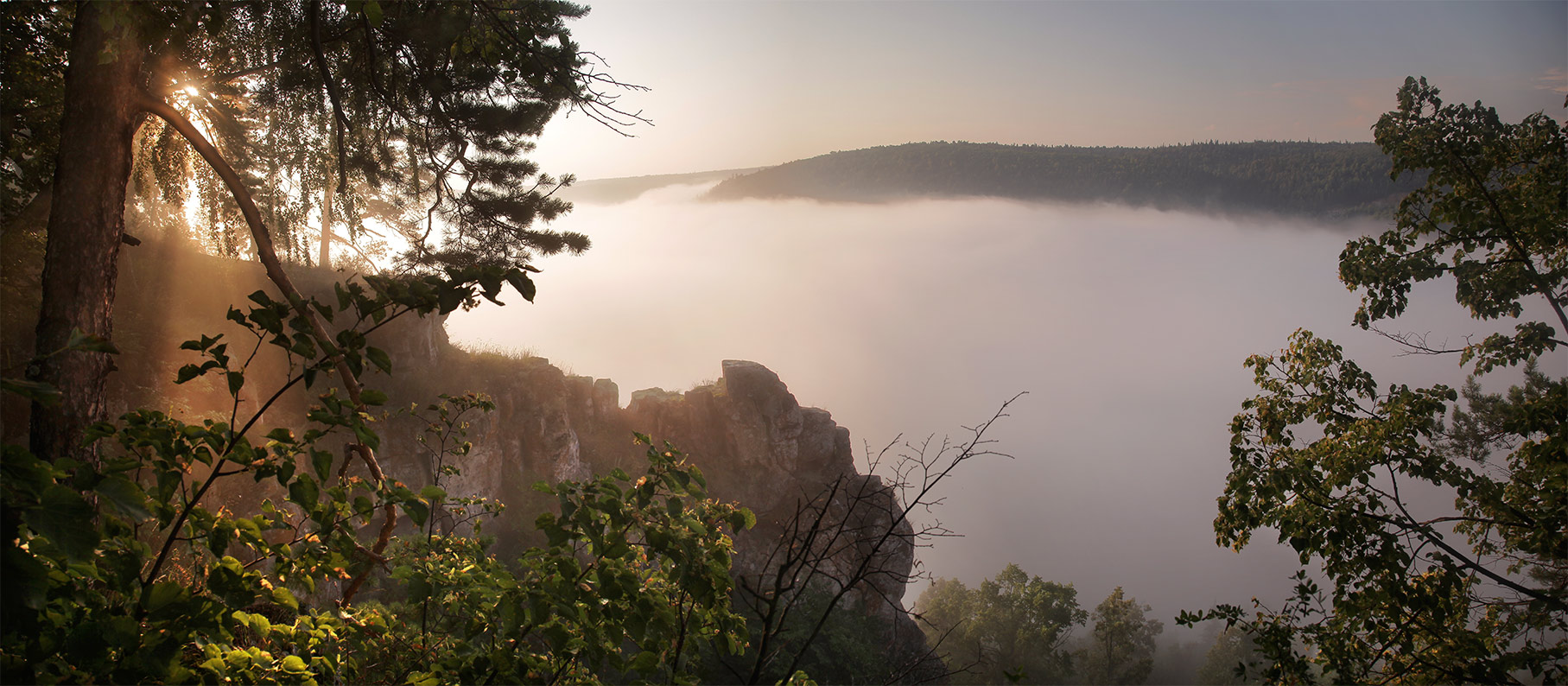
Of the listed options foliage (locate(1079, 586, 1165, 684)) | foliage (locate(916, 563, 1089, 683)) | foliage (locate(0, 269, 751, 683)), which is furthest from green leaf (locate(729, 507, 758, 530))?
foliage (locate(1079, 586, 1165, 684))

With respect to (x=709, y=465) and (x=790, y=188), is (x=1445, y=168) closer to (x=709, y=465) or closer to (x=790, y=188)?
(x=709, y=465)

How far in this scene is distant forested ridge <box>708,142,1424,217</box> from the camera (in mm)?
98875

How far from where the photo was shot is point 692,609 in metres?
2.51

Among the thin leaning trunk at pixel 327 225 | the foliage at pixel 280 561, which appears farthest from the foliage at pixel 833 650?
the foliage at pixel 280 561

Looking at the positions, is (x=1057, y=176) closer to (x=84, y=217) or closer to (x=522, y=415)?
(x=522, y=415)

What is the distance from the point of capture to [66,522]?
122cm

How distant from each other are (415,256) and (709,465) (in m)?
18.0

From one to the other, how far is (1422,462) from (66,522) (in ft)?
28.4

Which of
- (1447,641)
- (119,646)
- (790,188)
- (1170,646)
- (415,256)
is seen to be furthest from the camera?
(790,188)

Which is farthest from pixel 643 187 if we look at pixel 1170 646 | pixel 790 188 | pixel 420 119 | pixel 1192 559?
pixel 1192 559

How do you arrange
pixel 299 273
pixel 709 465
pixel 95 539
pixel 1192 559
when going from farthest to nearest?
pixel 1192 559, pixel 709 465, pixel 299 273, pixel 95 539

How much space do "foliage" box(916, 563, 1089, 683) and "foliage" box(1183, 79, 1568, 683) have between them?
28.3 m

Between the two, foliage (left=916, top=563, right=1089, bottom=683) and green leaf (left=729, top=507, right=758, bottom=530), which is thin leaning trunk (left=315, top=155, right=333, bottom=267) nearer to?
green leaf (left=729, top=507, right=758, bottom=530)

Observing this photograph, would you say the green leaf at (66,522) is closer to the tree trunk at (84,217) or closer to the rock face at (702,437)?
the tree trunk at (84,217)
